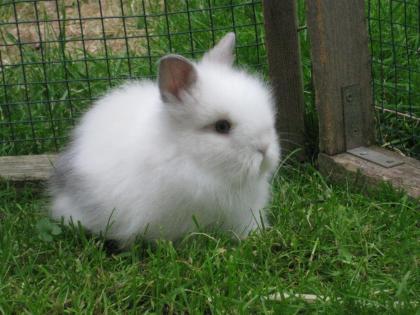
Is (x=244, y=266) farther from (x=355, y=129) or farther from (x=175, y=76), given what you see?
(x=355, y=129)

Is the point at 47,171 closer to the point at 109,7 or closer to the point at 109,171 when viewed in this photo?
the point at 109,171

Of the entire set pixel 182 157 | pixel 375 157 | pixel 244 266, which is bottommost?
pixel 244 266

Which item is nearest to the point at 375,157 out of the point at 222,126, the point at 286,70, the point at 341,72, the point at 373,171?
the point at 373,171

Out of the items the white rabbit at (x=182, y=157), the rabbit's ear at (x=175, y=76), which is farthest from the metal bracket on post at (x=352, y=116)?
the rabbit's ear at (x=175, y=76)

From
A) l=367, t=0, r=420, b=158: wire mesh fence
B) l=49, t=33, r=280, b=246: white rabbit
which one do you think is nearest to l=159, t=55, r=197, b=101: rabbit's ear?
l=49, t=33, r=280, b=246: white rabbit

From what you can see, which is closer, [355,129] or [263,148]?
[263,148]

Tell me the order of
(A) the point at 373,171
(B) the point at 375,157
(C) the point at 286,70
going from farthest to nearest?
(C) the point at 286,70, (B) the point at 375,157, (A) the point at 373,171
